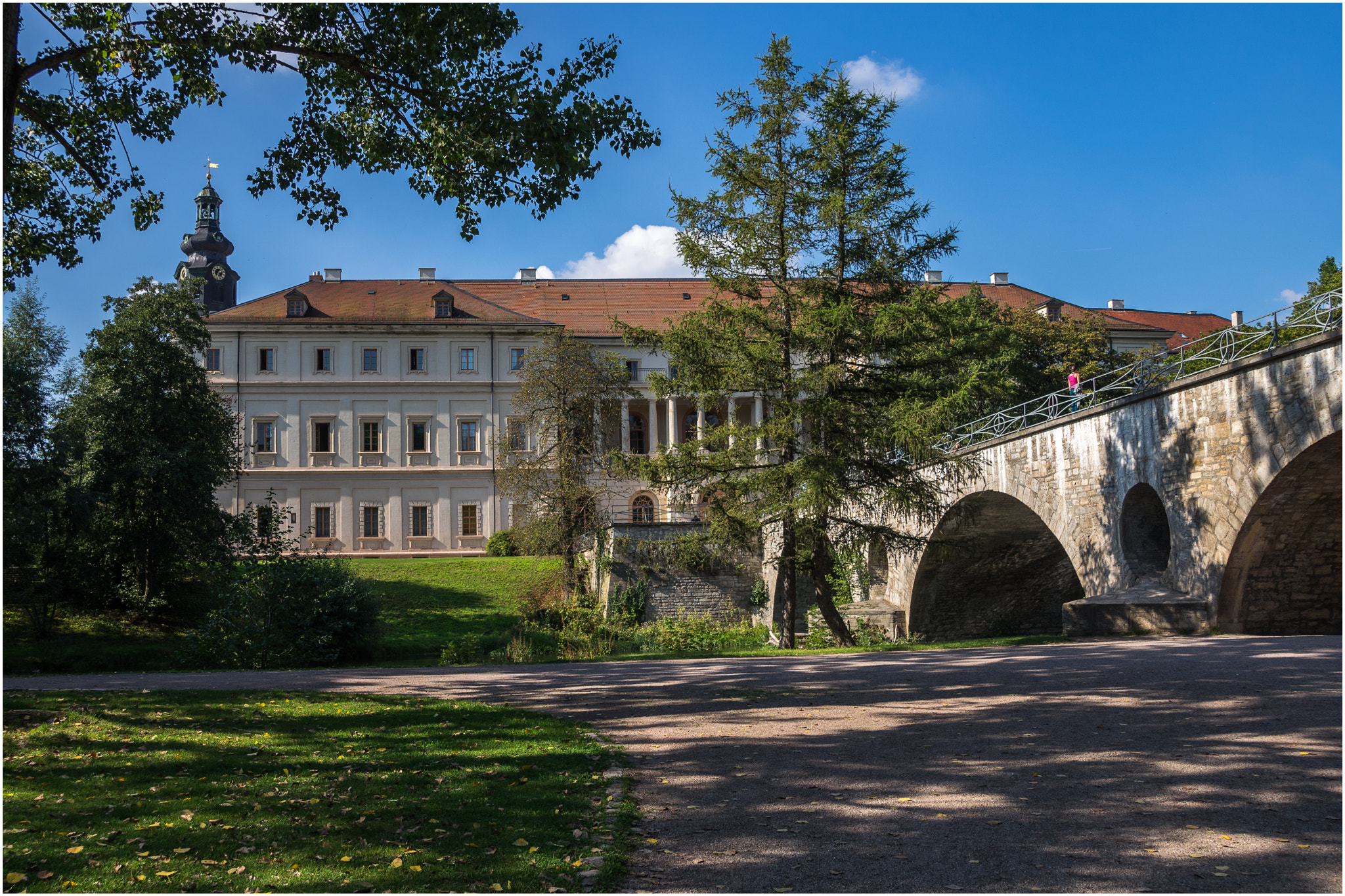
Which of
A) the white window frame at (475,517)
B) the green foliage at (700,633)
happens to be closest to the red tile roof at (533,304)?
the white window frame at (475,517)

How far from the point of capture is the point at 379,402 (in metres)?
47.1

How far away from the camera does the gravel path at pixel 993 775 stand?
4.11m

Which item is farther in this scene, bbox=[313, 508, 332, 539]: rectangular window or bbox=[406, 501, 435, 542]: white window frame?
bbox=[406, 501, 435, 542]: white window frame

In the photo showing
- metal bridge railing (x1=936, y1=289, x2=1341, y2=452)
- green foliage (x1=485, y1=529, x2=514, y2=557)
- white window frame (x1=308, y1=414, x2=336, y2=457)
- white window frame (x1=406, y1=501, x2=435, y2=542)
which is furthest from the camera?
white window frame (x1=308, y1=414, x2=336, y2=457)

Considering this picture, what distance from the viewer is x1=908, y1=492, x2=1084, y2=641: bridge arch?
24.1 metres

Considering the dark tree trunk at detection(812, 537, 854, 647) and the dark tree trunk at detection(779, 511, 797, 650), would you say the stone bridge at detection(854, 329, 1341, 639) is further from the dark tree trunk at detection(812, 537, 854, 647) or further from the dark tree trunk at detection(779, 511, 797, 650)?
the dark tree trunk at detection(779, 511, 797, 650)

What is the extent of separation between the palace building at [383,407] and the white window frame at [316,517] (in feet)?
0.16

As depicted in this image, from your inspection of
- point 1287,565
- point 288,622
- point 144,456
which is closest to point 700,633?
point 288,622

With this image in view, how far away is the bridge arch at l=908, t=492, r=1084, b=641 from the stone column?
75.3ft

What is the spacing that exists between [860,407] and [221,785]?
48.8 ft

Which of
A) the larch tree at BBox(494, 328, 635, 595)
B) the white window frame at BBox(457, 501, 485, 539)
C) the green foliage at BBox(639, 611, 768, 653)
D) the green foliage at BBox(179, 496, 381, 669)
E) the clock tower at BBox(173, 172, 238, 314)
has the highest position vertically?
the clock tower at BBox(173, 172, 238, 314)

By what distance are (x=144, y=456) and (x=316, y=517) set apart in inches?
908

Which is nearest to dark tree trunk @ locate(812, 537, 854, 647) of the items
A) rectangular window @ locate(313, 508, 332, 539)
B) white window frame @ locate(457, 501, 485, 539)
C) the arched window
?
white window frame @ locate(457, 501, 485, 539)

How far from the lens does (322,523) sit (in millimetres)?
46062
